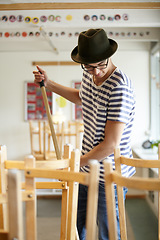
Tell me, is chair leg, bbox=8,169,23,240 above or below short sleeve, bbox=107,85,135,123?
below

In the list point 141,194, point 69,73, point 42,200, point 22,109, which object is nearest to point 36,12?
point 69,73

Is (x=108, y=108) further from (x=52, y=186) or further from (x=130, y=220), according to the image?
(x=130, y=220)

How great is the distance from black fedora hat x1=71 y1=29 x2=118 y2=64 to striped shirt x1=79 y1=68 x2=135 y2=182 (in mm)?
124

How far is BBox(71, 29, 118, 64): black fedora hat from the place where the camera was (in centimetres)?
175

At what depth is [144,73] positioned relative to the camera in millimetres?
5711

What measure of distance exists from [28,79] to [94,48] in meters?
4.21

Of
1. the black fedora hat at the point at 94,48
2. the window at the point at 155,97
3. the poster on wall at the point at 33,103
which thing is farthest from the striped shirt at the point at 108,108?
the poster on wall at the point at 33,103

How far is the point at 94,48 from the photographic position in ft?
5.78

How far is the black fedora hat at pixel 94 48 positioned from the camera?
175cm

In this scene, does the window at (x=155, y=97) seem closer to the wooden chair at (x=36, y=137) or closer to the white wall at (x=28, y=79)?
the white wall at (x=28, y=79)

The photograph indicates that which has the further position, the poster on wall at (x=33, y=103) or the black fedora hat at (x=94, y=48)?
the poster on wall at (x=33, y=103)

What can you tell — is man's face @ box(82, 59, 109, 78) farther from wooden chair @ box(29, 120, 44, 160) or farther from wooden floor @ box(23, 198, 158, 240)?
wooden chair @ box(29, 120, 44, 160)

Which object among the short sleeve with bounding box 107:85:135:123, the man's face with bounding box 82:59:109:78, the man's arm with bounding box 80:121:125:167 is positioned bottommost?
the man's arm with bounding box 80:121:125:167

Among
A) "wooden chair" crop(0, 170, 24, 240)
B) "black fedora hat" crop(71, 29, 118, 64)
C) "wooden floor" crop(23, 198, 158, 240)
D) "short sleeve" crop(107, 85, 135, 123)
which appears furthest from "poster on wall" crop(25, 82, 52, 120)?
"wooden chair" crop(0, 170, 24, 240)
